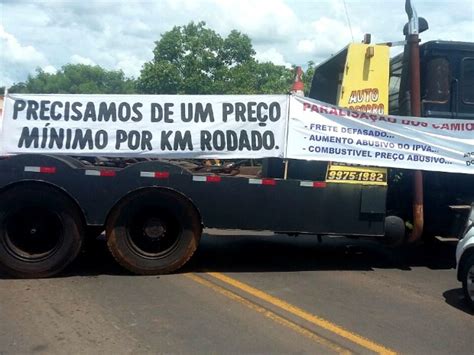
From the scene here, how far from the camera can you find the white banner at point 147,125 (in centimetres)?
615

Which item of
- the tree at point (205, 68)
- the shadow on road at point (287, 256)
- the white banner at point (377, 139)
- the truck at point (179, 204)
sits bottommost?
the shadow on road at point (287, 256)

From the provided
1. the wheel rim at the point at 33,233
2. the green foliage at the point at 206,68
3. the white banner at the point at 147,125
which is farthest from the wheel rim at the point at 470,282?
the green foliage at the point at 206,68

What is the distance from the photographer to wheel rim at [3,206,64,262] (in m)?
6.02

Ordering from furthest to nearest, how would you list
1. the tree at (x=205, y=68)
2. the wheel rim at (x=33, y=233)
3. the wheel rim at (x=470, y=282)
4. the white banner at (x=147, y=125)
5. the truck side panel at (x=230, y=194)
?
the tree at (x=205, y=68) → the white banner at (x=147, y=125) → the wheel rim at (x=33, y=233) → the truck side panel at (x=230, y=194) → the wheel rim at (x=470, y=282)

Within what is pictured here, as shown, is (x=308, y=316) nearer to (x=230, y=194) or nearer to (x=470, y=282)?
(x=470, y=282)

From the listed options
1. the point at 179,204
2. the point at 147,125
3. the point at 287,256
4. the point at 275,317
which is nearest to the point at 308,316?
the point at 275,317

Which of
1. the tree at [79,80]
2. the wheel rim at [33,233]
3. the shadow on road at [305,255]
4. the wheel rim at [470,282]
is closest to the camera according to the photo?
the wheel rim at [470,282]

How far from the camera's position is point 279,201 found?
6.24m

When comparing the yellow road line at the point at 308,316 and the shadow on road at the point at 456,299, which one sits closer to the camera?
the yellow road line at the point at 308,316

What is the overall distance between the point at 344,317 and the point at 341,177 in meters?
2.00

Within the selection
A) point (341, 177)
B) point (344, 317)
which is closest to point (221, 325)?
point (344, 317)

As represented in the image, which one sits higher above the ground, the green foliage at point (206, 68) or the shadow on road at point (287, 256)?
the green foliage at point (206, 68)

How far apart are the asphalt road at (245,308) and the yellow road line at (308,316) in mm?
11

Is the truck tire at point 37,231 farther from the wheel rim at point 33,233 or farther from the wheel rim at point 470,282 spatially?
the wheel rim at point 470,282
